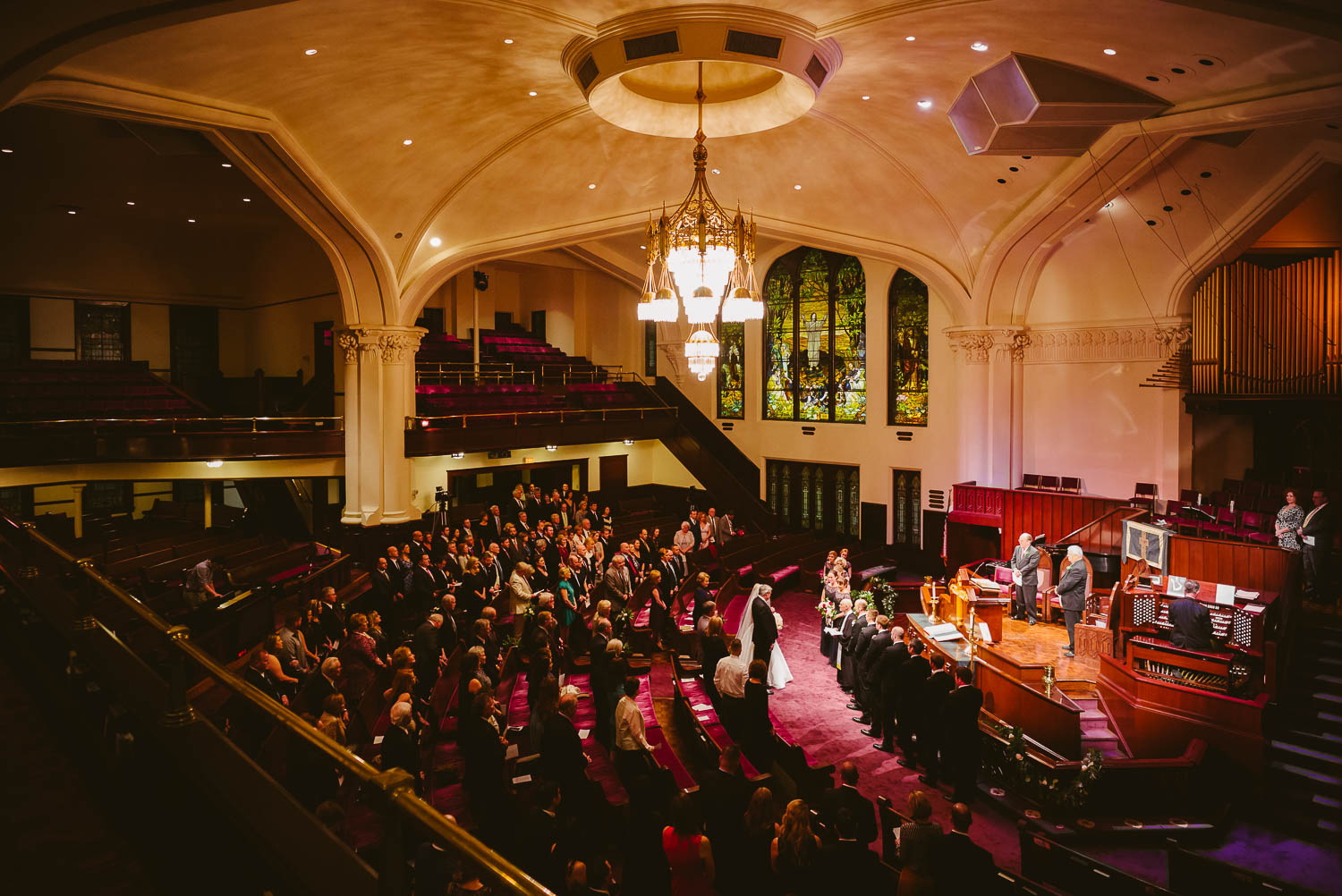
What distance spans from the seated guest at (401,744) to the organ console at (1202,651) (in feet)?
21.7

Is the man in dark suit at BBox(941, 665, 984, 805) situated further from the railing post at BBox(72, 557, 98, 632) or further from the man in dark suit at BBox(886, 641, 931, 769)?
the railing post at BBox(72, 557, 98, 632)

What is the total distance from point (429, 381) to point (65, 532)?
7053 mm

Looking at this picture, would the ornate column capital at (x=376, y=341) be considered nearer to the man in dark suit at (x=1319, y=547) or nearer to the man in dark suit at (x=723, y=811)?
the man in dark suit at (x=723, y=811)

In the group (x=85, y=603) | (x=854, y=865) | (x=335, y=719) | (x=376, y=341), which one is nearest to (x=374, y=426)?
(x=376, y=341)

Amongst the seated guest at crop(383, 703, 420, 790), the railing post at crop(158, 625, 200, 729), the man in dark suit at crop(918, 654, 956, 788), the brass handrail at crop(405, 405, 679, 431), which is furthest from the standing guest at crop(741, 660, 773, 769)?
the brass handrail at crop(405, 405, 679, 431)

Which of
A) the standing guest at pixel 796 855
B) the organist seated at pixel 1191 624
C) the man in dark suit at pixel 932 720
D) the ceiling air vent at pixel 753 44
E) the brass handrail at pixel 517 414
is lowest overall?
the man in dark suit at pixel 932 720

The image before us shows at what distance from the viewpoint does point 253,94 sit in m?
8.19

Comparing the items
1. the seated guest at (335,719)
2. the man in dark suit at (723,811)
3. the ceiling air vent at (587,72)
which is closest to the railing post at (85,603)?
the seated guest at (335,719)

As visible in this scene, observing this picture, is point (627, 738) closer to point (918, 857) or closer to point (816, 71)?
point (918, 857)

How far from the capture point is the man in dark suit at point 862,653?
809cm

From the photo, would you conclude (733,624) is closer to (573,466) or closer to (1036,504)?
(1036,504)

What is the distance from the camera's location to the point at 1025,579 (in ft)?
35.7

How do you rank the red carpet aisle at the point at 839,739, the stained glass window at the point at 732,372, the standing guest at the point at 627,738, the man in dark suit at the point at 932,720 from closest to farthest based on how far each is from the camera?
the standing guest at the point at 627,738, the red carpet aisle at the point at 839,739, the man in dark suit at the point at 932,720, the stained glass window at the point at 732,372

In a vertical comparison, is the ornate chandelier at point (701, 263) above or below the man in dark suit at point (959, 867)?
above
